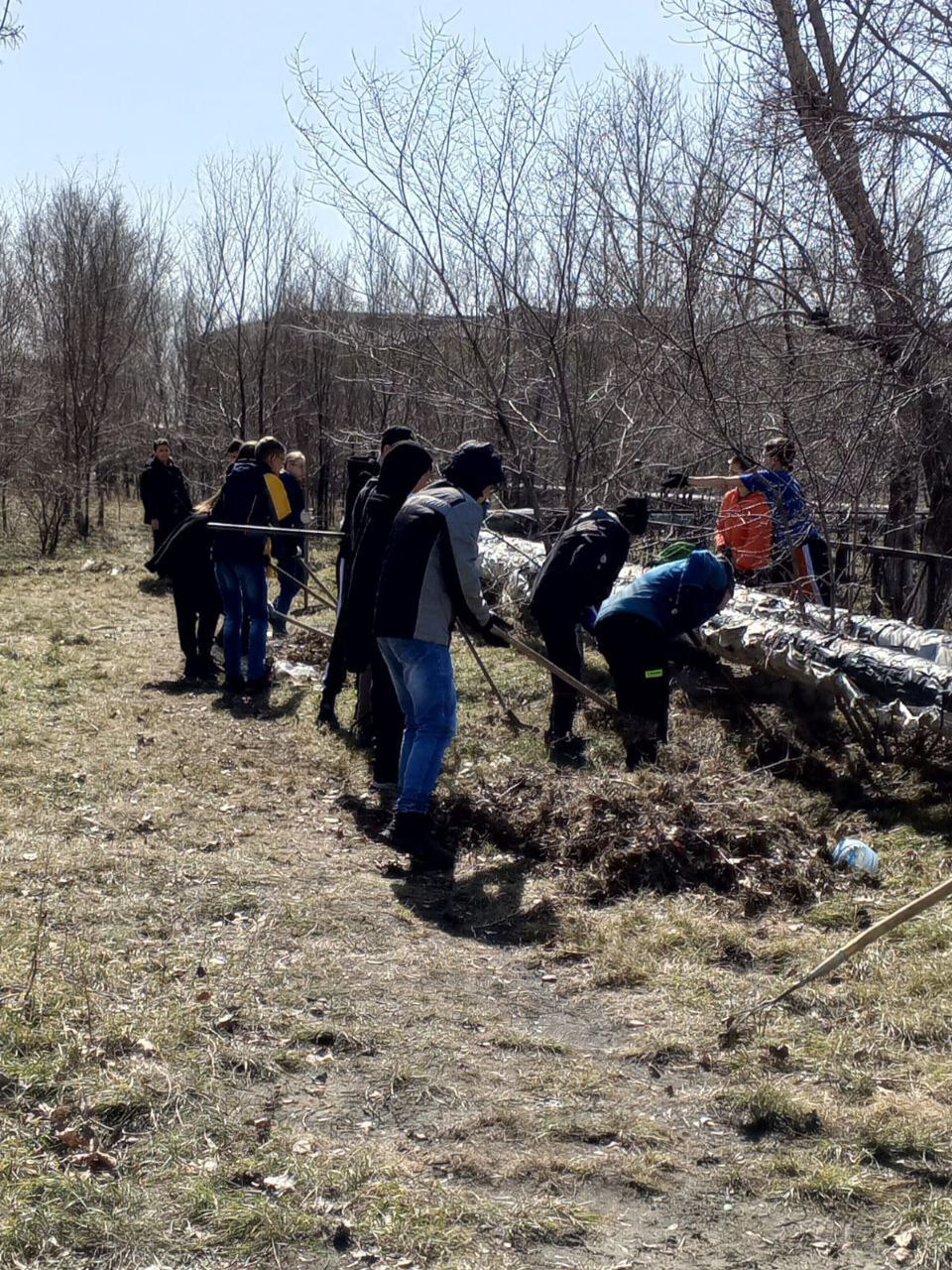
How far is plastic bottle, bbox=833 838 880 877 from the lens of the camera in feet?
18.7

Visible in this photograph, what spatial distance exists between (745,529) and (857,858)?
3563 mm

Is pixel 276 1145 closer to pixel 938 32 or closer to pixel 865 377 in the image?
pixel 865 377

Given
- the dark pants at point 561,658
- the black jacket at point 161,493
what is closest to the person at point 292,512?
the dark pants at point 561,658

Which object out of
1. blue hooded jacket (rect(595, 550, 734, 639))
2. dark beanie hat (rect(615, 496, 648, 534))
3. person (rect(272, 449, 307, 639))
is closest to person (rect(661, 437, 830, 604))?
dark beanie hat (rect(615, 496, 648, 534))

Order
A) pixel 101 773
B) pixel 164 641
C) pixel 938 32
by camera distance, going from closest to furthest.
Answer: pixel 101 773
pixel 938 32
pixel 164 641

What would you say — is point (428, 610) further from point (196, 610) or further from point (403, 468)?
point (196, 610)

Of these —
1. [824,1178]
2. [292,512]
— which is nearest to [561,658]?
[292,512]

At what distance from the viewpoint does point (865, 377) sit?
26.8 feet

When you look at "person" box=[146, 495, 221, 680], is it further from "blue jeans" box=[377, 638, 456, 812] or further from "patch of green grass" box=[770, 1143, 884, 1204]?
"patch of green grass" box=[770, 1143, 884, 1204]

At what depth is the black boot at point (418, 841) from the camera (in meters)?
5.91

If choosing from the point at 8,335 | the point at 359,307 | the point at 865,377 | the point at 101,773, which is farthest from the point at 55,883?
the point at 8,335

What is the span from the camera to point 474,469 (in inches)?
238

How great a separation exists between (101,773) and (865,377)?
550cm

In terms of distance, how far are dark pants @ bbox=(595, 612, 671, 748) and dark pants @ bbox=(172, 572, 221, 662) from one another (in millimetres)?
4227
